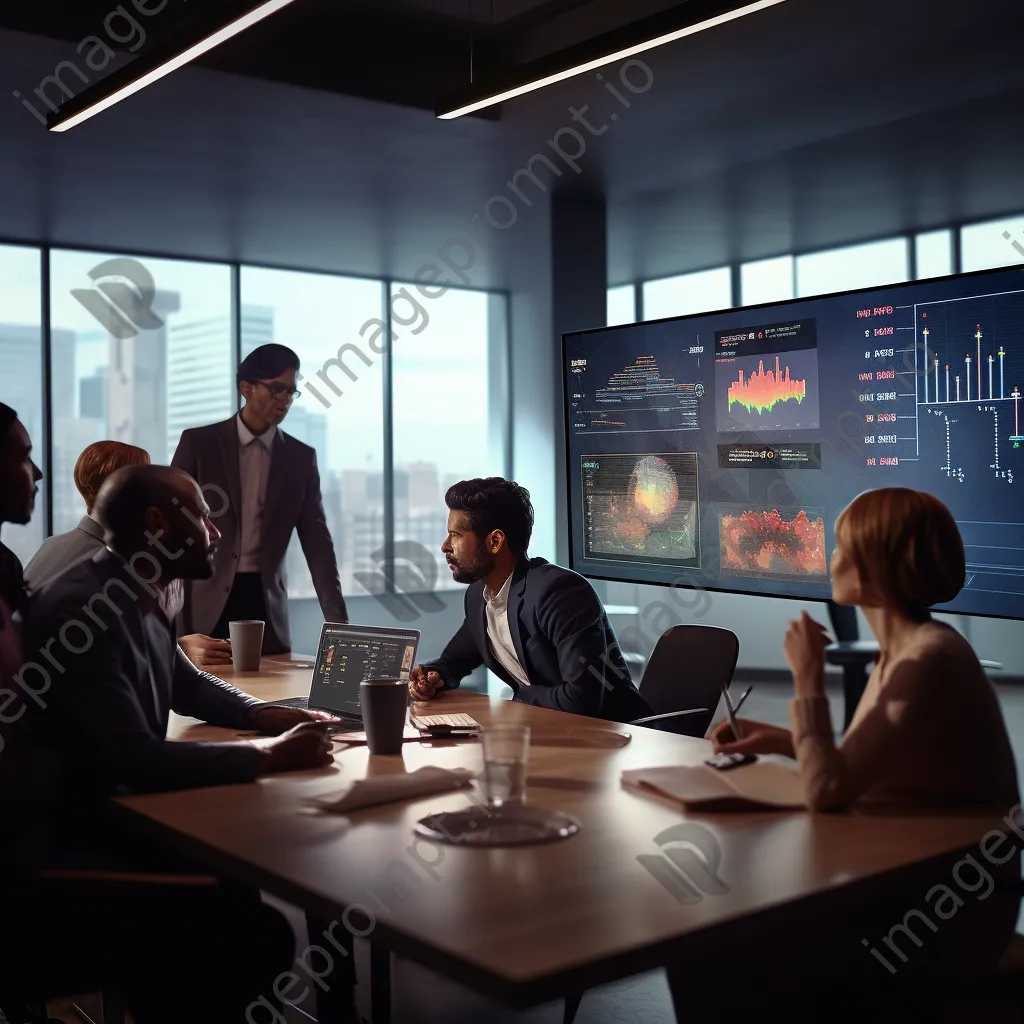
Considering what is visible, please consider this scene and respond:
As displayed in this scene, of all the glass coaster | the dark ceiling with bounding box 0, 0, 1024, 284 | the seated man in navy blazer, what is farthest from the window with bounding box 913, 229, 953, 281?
the glass coaster

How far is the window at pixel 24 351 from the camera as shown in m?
7.45

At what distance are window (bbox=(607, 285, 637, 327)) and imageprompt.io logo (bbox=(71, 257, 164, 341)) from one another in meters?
3.84

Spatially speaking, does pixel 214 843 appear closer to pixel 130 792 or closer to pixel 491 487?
pixel 130 792

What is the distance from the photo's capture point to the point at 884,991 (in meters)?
1.69

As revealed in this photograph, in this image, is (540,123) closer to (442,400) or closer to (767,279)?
(767,279)

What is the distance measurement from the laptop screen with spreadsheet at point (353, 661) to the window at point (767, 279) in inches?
258

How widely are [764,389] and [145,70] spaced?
91.8 inches

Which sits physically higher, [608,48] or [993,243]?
[993,243]

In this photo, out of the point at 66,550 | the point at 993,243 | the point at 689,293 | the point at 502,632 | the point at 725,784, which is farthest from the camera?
the point at 689,293

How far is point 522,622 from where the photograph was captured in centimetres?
333

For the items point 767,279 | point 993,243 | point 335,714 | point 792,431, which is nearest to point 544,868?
point 335,714

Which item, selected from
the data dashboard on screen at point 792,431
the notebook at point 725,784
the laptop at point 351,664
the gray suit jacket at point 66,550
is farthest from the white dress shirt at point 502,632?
the notebook at point 725,784

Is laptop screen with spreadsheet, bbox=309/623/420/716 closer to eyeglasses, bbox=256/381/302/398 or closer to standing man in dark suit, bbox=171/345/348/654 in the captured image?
standing man in dark suit, bbox=171/345/348/654

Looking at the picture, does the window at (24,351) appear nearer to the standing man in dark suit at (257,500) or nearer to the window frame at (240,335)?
the window frame at (240,335)
